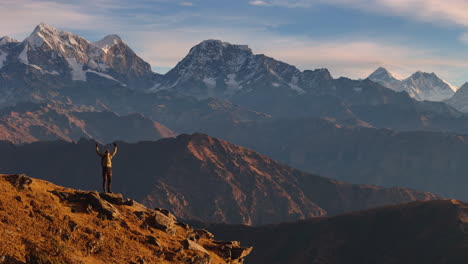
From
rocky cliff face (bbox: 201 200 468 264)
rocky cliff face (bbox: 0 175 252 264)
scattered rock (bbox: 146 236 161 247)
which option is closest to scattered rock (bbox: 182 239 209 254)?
rocky cliff face (bbox: 0 175 252 264)

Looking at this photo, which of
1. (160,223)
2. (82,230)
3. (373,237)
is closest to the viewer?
(82,230)

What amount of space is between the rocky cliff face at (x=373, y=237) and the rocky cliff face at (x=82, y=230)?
390ft

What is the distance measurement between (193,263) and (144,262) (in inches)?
210

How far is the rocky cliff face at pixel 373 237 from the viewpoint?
521 feet

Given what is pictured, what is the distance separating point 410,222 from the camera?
175625 mm

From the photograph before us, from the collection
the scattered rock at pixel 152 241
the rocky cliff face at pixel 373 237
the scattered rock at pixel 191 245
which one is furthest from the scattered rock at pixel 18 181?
the rocky cliff face at pixel 373 237

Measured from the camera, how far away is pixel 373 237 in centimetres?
17475

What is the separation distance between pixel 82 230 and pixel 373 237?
148466 millimetres

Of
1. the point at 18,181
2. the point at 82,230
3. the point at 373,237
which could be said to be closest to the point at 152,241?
the point at 82,230

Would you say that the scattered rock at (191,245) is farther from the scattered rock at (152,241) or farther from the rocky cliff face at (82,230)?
the scattered rock at (152,241)

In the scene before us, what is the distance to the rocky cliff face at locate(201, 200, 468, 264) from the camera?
15875cm

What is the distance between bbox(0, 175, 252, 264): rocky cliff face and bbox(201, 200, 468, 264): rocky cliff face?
→ 390ft

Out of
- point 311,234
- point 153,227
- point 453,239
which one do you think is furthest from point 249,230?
point 153,227

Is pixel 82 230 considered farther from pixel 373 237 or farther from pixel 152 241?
pixel 373 237
